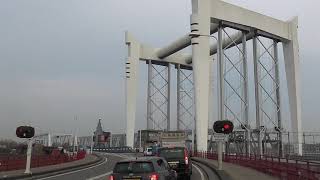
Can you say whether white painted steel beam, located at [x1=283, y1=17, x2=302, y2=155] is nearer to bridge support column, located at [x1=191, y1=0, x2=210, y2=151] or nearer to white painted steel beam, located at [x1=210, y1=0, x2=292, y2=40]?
white painted steel beam, located at [x1=210, y1=0, x2=292, y2=40]

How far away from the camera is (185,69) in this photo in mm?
129625

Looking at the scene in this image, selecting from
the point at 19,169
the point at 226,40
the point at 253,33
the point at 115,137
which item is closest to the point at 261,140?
the point at 253,33

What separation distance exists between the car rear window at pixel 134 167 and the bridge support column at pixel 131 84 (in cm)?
10054

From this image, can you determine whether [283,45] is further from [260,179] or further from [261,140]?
[260,179]

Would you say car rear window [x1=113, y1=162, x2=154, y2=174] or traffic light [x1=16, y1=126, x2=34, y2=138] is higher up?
traffic light [x1=16, y1=126, x2=34, y2=138]

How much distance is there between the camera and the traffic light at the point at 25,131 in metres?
32.1

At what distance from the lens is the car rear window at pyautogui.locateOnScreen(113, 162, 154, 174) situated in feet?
53.1

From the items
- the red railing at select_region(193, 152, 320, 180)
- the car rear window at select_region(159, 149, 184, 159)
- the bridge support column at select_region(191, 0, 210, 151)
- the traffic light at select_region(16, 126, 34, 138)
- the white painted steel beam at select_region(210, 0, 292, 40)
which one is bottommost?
the red railing at select_region(193, 152, 320, 180)

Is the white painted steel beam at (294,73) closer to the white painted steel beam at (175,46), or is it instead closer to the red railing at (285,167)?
the white painted steel beam at (175,46)

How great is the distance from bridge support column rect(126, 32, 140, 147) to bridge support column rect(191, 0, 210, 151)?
130 feet

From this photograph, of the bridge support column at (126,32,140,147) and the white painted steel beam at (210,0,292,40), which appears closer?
the white painted steel beam at (210,0,292,40)

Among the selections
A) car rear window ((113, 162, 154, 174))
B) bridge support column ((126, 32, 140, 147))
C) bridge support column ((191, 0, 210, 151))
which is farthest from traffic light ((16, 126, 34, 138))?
bridge support column ((126, 32, 140, 147))

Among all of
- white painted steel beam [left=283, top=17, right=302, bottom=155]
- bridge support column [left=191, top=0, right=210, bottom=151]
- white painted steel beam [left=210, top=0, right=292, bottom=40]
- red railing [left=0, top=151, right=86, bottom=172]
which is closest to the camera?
red railing [left=0, top=151, right=86, bottom=172]

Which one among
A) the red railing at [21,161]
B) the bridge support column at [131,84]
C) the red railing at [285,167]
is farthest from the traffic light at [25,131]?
the bridge support column at [131,84]
